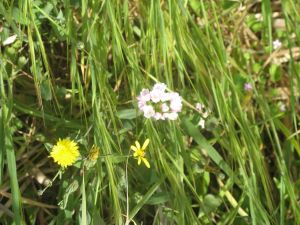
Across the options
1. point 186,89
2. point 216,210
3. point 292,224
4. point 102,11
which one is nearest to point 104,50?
point 102,11

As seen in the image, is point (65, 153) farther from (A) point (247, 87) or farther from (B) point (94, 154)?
(A) point (247, 87)

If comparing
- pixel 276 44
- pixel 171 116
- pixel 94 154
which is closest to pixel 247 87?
pixel 276 44

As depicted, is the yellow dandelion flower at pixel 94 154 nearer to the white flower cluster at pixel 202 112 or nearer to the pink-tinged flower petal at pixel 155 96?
the pink-tinged flower petal at pixel 155 96

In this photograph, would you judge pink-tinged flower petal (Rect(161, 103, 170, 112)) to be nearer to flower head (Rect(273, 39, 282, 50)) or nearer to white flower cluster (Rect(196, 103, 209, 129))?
white flower cluster (Rect(196, 103, 209, 129))

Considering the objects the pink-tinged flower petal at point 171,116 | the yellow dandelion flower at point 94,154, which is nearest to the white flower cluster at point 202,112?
the pink-tinged flower petal at point 171,116

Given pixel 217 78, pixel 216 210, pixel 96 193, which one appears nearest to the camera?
pixel 96 193

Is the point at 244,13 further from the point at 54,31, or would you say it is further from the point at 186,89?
the point at 54,31

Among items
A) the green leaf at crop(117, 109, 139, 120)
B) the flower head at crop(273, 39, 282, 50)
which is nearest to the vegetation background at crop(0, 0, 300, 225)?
the green leaf at crop(117, 109, 139, 120)
